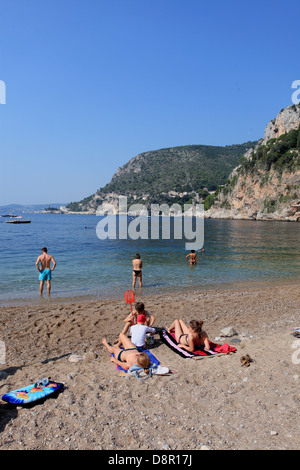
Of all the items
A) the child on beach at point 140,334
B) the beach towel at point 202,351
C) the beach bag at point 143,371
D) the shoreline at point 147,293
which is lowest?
the shoreline at point 147,293

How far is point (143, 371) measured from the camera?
5320 millimetres

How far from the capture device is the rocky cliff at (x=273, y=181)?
77812 millimetres

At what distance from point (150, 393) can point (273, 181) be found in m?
87.6

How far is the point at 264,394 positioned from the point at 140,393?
6.14 feet

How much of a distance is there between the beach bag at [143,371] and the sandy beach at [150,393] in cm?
10

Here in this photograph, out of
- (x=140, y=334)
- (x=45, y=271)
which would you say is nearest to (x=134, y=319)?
(x=140, y=334)

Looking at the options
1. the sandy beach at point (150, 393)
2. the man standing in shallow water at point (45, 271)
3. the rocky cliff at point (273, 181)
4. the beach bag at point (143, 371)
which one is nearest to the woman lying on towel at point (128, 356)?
the beach bag at point (143, 371)

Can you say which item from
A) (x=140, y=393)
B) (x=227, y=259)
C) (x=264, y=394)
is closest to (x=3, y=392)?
(x=140, y=393)

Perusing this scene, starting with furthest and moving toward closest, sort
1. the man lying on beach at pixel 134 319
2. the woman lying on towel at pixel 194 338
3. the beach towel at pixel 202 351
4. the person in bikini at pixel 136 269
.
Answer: the person in bikini at pixel 136 269 → the man lying on beach at pixel 134 319 → the woman lying on towel at pixel 194 338 → the beach towel at pixel 202 351

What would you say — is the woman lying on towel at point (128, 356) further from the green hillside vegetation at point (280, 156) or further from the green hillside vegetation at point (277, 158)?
the green hillside vegetation at point (280, 156)

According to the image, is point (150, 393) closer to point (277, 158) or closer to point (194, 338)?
point (194, 338)

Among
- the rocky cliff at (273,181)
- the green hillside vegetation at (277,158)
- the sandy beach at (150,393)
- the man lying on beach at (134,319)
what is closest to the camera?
the sandy beach at (150,393)

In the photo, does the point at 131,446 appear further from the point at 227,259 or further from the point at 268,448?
the point at 227,259

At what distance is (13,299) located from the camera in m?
11.3
